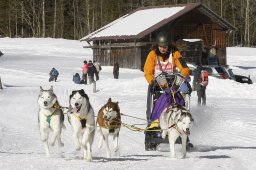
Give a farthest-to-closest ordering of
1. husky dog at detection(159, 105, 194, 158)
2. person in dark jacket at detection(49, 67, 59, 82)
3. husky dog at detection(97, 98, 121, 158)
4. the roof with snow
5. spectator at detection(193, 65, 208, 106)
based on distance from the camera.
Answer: the roof with snow
person in dark jacket at detection(49, 67, 59, 82)
spectator at detection(193, 65, 208, 106)
husky dog at detection(97, 98, 121, 158)
husky dog at detection(159, 105, 194, 158)

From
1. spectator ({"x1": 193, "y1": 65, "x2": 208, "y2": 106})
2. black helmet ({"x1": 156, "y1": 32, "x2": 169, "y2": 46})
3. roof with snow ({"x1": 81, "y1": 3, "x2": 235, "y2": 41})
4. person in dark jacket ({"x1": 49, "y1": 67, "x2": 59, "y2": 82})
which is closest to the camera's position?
black helmet ({"x1": 156, "y1": 32, "x2": 169, "y2": 46})

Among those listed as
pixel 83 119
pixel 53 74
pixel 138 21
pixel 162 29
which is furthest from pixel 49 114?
pixel 138 21

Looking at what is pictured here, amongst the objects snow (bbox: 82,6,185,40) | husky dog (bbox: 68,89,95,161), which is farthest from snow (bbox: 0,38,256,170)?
snow (bbox: 82,6,185,40)

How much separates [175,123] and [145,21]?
3530 centimetres

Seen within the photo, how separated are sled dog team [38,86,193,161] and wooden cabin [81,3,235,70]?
101 ft

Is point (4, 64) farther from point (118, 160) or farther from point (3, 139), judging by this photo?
point (118, 160)

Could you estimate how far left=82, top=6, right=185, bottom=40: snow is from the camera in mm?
41562

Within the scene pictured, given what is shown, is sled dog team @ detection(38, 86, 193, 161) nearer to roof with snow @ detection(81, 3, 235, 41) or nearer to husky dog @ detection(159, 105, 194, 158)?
husky dog @ detection(159, 105, 194, 158)

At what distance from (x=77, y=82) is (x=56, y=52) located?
71.2 feet

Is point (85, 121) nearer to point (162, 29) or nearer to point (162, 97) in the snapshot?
point (162, 97)

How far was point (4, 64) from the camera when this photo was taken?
40.8 meters

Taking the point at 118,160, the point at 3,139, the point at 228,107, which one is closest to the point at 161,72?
the point at 118,160

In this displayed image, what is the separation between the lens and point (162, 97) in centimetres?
924

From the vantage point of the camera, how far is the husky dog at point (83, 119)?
7945mm
